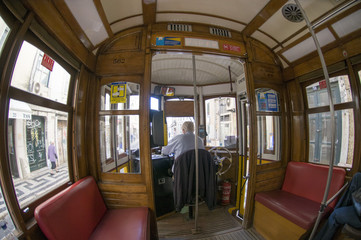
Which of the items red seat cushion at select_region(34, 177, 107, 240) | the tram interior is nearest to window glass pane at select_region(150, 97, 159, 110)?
the tram interior

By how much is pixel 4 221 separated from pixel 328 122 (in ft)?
Result: 11.5

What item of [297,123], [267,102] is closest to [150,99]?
[267,102]

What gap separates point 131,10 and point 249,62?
1.70 metres

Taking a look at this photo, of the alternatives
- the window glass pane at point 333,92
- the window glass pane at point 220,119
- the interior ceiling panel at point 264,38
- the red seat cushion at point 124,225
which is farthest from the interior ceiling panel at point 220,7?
the red seat cushion at point 124,225

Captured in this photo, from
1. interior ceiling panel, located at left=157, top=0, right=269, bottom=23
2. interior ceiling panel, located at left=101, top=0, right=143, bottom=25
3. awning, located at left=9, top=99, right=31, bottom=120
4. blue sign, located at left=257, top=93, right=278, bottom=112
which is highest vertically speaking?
interior ceiling panel, located at left=157, top=0, right=269, bottom=23

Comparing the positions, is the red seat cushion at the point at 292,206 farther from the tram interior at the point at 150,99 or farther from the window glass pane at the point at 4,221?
the window glass pane at the point at 4,221

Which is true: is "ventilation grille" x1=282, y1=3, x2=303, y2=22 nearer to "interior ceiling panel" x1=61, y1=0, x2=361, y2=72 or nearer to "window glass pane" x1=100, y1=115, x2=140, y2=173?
"interior ceiling panel" x1=61, y1=0, x2=361, y2=72

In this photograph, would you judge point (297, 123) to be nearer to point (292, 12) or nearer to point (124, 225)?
point (292, 12)

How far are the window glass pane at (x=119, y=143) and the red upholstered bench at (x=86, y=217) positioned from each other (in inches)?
12.4

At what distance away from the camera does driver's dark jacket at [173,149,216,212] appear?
191cm

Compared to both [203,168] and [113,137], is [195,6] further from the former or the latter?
[203,168]

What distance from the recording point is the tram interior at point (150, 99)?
1007 millimetres

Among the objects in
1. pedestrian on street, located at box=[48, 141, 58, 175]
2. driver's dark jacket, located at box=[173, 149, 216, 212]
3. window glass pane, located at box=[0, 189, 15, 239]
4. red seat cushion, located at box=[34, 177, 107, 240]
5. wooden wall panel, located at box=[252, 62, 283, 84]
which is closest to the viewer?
window glass pane, located at box=[0, 189, 15, 239]

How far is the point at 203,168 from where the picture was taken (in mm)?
1997
